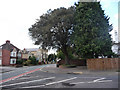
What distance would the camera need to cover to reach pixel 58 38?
79.7ft

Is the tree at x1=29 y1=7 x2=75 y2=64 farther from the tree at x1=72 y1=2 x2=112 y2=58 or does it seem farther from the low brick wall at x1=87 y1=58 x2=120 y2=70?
the low brick wall at x1=87 y1=58 x2=120 y2=70

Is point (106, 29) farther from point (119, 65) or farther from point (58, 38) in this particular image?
point (58, 38)

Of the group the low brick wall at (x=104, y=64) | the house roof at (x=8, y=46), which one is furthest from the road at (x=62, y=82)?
the house roof at (x=8, y=46)

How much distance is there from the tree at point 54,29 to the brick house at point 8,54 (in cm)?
2249

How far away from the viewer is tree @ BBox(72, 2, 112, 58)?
56.3ft

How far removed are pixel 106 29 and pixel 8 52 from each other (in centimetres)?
3761

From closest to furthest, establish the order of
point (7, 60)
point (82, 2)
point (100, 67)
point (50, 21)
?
1. point (100, 67)
2. point (82, 2)
3. point (50, 21)
4. point (7, 60)

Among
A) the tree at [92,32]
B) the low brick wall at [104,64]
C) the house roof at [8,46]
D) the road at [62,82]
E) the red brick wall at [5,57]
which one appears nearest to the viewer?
the road at [62,82]

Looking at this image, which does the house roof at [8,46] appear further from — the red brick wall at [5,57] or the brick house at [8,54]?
the red brick wall at [5,57]

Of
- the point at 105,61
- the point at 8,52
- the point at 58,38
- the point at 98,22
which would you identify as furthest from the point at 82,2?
the point at 8,52

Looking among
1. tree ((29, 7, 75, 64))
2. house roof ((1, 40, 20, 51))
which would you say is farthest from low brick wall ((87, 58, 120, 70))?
house roof ((1, 40, 20, 51))

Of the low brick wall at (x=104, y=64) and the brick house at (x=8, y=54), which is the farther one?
the brick house at (x=8, y=54)

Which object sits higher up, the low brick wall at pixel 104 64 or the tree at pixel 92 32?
the tree at pixel 92 32

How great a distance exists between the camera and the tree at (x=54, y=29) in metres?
22.3
